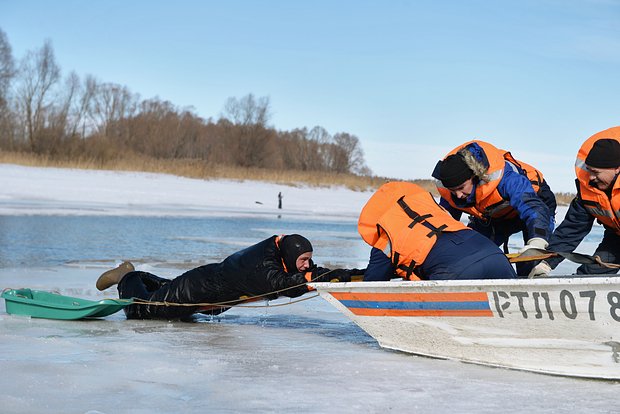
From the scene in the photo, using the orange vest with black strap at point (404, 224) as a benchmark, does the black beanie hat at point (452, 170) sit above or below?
above

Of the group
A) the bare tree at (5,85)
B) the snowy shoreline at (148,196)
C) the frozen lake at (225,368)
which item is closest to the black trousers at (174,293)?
the frozen lake at (225,368)

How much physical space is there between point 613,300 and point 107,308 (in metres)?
3.56

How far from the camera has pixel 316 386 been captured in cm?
374

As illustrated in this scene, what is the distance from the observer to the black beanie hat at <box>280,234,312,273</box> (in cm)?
530

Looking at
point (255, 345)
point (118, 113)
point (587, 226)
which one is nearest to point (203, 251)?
point (255, 345)

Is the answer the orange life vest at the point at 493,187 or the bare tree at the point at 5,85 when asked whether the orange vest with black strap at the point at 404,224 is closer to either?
the orange life vest at the point at 493,187

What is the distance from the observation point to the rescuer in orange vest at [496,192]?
4.83 m

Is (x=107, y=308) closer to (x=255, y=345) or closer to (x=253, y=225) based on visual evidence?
(x=255, y=345)

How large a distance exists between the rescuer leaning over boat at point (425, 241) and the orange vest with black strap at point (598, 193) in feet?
2.30

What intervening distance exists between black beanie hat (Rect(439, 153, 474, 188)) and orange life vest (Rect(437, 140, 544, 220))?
0.17m

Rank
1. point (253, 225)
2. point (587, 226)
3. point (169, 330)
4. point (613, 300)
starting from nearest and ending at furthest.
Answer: point (613, 300)
point (587, 226)
point (169, 330)
point (253, 225)

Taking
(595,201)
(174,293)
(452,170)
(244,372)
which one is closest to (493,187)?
(452,170)

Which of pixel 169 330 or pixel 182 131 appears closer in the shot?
pixel 169 330

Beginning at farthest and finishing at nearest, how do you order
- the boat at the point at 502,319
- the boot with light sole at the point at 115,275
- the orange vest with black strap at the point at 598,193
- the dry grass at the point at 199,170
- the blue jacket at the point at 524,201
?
the dry grass at the point at 199,170 → the boot with light sole at the point at 115,275 → the blue jacket at the point at 524,201 → the orange vest with black strap at the point at 598,193 → the boat at the point at 502,319
